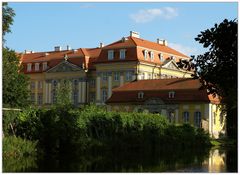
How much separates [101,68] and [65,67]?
7069 mm

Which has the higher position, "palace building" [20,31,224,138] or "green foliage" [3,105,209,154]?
"palace building" [20,31,224,138]

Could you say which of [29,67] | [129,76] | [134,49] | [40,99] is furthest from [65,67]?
[134,49]

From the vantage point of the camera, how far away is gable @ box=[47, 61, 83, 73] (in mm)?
84531

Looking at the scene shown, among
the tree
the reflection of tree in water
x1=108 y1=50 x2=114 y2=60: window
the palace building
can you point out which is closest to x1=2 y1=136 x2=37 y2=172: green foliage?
the reflection of tree in water

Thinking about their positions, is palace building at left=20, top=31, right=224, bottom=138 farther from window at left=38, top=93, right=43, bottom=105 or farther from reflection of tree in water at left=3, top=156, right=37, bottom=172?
reflection of tree in water at left=3, top=156, right=37, bottom=172

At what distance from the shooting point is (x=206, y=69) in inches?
760

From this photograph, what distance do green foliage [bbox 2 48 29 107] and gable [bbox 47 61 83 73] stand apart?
30685 millimetres

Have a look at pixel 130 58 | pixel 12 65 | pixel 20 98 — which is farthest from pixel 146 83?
pixel 12 65

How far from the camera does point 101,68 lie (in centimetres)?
8150

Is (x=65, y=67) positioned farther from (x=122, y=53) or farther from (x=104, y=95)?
(x=122, y=53)

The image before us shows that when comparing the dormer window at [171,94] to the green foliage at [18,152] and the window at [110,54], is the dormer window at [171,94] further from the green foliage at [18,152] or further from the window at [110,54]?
the green foliage at [18,152]

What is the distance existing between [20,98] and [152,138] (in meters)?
16.3

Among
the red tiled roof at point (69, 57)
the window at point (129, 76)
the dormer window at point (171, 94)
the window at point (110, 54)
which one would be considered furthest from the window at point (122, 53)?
the dormer window at point (171, 94)

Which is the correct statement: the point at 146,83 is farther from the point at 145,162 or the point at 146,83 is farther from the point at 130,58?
the point at 145,162
